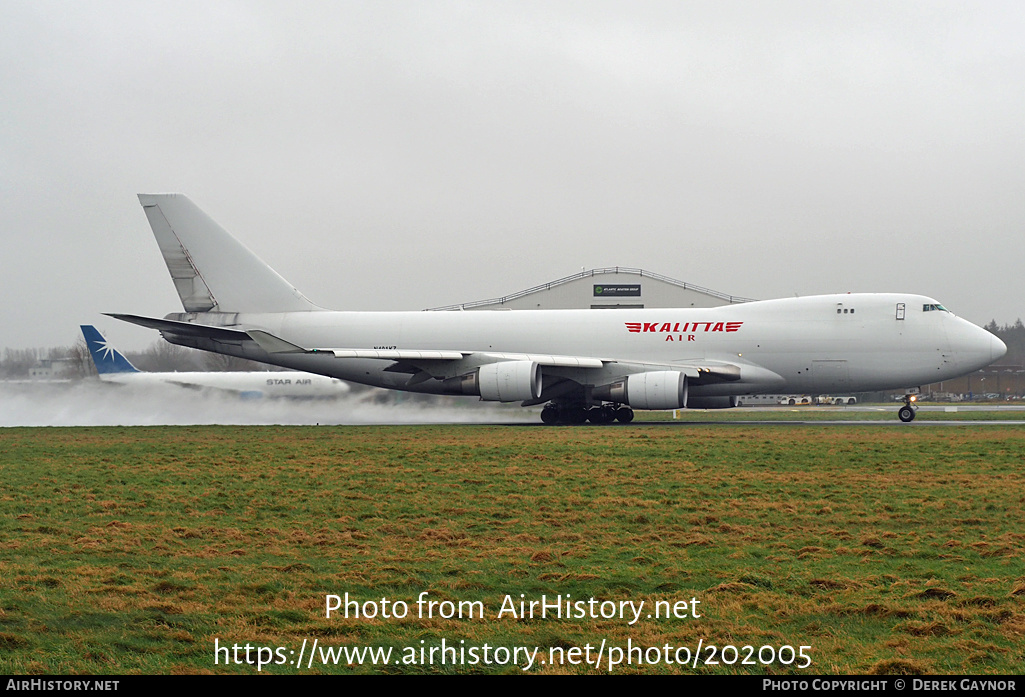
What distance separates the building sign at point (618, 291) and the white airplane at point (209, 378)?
16.4m

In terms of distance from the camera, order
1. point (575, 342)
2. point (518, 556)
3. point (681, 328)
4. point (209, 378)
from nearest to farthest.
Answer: point (518, 556) → point (681, 328) → point (575, 342) → point (209, 378)

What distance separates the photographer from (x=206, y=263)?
37031mm

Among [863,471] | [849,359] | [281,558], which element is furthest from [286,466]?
[849,359]

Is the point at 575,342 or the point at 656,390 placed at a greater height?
the point at 575,342

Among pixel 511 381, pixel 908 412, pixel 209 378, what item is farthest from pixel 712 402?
pixel 209 378

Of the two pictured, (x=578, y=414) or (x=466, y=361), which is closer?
(x=466, y=361)

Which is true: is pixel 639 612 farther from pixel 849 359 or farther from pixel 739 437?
pixel 849 359

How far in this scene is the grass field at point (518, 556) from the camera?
6.25 metres

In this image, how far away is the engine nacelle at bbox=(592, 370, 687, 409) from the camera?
30.9 m

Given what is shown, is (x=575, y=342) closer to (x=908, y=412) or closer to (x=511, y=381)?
(x=511, y=381)

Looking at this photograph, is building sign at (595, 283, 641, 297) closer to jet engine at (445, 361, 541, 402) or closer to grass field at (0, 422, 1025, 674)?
jet engine at (445, 361, 541, 402)

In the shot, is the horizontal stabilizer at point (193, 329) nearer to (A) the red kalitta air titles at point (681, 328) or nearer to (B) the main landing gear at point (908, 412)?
(A) the red kalitta air titles at point (681, 328)

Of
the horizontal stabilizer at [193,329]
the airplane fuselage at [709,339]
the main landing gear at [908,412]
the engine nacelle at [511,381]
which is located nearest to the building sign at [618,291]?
the airplane fuselage at [709,339]

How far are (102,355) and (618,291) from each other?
30087 mm
